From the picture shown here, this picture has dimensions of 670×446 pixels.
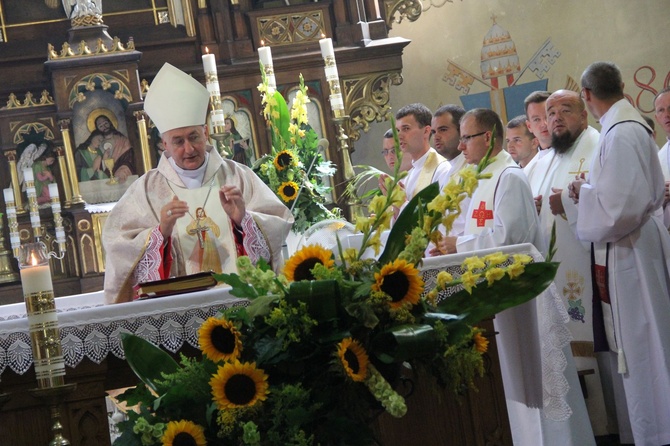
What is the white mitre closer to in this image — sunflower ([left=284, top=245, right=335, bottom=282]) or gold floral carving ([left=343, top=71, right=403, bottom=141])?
sunflower ([left=284, top=245, right=335, bottom=282])

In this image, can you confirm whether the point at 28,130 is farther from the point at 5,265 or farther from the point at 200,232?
the point at 200,232

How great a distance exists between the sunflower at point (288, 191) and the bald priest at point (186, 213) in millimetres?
744

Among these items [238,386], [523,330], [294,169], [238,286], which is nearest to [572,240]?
[294,169]

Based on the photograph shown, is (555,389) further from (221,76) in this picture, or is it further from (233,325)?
(221,76)

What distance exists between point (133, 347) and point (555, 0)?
Answer: 26.4 ft

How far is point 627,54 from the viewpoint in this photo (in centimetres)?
923

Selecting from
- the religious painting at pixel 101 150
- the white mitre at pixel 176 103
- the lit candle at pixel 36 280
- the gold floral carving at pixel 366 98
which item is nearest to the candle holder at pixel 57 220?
the religious painting at pixel 101 150

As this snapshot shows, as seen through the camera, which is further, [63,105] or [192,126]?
[63,105]

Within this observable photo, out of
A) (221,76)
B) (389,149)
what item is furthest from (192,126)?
(221,76)

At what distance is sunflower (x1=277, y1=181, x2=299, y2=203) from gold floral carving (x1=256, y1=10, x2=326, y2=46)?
2.23m

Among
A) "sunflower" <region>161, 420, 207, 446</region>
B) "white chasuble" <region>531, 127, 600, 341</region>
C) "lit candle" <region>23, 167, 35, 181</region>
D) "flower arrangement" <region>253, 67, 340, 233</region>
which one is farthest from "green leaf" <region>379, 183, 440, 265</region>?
"lit candle" <region>23, 167, 35, 181</region>

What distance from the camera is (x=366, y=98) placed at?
7.39 meters

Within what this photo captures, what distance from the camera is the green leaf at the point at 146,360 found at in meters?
1.90

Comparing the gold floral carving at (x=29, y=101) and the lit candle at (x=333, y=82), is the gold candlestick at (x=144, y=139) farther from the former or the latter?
the lit candle at (x=333, y=82)
